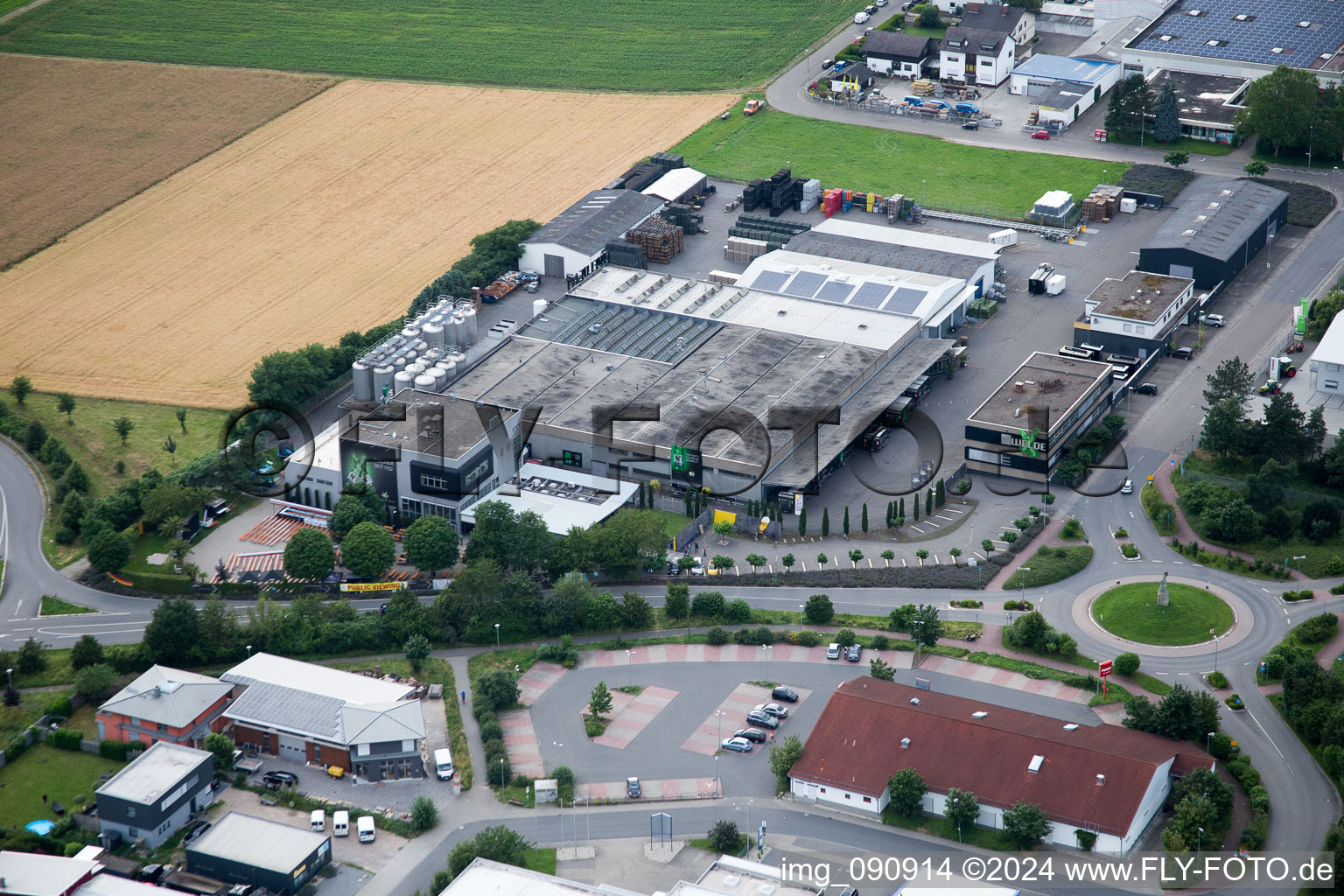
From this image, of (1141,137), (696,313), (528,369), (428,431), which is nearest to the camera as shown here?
(428,431)

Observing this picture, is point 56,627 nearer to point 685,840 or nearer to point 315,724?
point 315,724

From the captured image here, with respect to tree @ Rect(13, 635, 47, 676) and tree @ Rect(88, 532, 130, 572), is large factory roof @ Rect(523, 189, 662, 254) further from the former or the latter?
tree @ Rect(13, 635, 47, 676)

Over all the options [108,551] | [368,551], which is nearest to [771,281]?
[368,551]

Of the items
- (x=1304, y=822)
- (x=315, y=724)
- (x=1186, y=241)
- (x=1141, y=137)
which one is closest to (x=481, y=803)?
(x=315, y=724)

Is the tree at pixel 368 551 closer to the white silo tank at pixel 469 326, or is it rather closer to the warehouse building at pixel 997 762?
the white silo tank at pixel 469 326

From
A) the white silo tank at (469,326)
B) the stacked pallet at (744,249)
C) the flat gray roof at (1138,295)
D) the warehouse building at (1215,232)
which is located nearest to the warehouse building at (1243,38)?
the warehouse building at (1215,232)

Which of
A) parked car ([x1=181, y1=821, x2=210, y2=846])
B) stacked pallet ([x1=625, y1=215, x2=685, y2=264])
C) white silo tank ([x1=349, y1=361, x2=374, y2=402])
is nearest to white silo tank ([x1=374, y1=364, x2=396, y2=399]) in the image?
white silo tank ([x1=349, y1=361, x2=374, y2=402])
